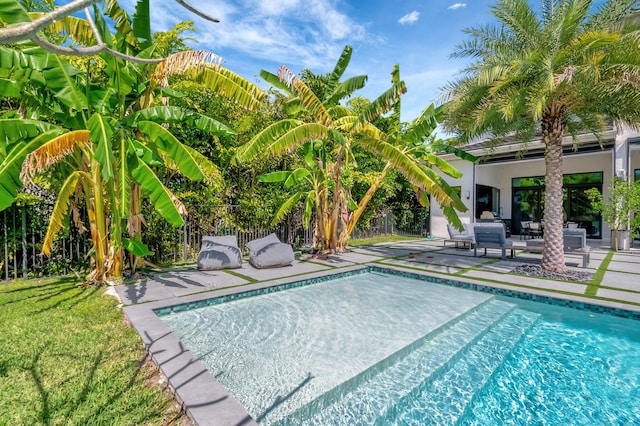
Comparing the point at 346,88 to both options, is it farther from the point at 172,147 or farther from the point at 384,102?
the point at 172,147

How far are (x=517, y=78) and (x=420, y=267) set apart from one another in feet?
19.0

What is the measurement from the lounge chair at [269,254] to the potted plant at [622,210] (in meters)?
14.2

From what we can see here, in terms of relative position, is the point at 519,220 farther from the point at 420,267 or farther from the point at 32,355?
the point at 32,355

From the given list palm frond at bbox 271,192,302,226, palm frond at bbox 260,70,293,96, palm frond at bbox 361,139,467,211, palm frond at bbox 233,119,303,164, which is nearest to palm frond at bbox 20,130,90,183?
palm frond at bbox 233,119,303,164

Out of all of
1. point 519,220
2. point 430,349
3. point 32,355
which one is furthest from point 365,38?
point 519,220

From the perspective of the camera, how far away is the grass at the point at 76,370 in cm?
282

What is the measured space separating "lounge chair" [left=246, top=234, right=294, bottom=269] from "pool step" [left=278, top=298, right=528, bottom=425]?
5.30 meters

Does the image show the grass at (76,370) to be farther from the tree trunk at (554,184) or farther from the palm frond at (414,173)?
the tree trunk at (554,184)

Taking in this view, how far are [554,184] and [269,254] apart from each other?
27.1ft

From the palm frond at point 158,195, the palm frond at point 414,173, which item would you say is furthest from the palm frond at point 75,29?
the palm frond at point 414,173

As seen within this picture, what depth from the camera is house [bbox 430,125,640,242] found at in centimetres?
1530

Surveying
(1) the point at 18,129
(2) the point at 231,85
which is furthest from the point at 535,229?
(1) the point at 18,129

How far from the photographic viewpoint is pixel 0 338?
4305 mm

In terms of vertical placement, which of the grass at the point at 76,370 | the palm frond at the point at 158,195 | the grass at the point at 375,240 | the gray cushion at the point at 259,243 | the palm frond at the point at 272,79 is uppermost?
the palm frond at the point at 272,79
